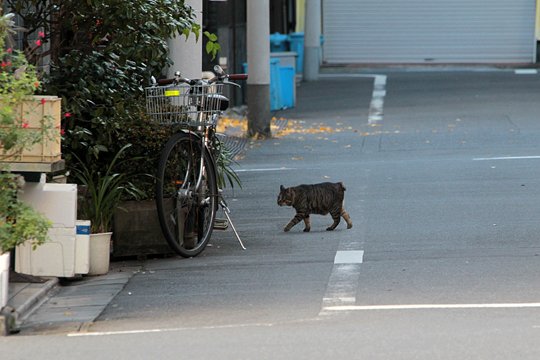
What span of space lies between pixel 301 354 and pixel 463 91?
22514 millimetres

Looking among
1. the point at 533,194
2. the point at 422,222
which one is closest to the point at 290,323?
the point at 422,222

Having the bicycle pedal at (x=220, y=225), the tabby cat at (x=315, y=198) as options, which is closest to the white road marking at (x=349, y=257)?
the tabby cat at (x=315, y=198)

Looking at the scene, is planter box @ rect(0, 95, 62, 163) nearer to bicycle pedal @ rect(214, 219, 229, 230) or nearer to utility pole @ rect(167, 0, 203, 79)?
bicycle pedal @ rect(214, 219, 229, 230)

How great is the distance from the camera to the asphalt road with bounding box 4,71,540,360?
7262 mm

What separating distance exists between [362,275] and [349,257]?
0.80 metres

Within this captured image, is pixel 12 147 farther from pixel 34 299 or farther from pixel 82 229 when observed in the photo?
pixel 82 229

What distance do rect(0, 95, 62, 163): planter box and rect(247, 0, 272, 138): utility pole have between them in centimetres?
1212

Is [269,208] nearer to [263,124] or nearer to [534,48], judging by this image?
[263,124]

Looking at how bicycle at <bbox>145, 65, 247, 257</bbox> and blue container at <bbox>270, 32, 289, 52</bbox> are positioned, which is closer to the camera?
bicycle at <bbox>145, 65, 247, 257</bbox>

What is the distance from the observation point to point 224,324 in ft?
26.3

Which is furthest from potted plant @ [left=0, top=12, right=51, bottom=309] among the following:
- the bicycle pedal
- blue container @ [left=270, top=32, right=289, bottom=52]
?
blue container @ [left=270, top=32, right=289, bottom=52]

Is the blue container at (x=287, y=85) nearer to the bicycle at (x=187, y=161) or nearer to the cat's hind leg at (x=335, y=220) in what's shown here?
the cat's hind leg at (x=335, y=220)

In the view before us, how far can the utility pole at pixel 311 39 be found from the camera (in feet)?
108

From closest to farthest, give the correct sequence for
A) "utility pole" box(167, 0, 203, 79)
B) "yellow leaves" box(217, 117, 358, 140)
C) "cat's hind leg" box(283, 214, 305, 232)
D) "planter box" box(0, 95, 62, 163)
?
"planter box" box(0, 95, 62, 163), "cat's hind leg" box(283, 214, 305, 232), "utility pole" box(167, 0, 203, 79), "yellow leaves" box(217, 117, 358, 140)
